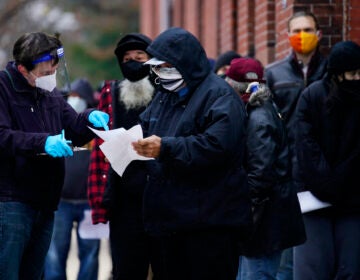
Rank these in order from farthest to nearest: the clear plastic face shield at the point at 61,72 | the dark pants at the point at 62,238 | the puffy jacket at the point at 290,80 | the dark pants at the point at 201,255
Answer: the dark pants at the point at 62,238
the puffy jacket at the point at 290,80
the clear plastic face shield at the point at 61,72
the dark pants at the point at 201,255

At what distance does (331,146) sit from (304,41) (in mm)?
1687

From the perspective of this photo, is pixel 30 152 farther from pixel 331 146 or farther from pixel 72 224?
pixel 72 224

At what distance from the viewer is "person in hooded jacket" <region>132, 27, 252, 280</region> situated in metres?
5.52

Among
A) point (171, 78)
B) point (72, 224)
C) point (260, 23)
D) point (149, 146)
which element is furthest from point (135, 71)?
point (260, 23)

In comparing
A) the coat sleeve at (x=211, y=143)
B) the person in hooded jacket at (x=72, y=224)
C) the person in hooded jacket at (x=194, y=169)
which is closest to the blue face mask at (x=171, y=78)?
the person in hooded jacket at (x=194, y=169)

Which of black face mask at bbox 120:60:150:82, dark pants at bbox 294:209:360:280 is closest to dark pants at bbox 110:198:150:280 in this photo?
black face mask at bbox 120:60:150:82

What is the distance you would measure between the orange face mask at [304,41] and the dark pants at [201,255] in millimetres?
3237

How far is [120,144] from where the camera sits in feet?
18.8

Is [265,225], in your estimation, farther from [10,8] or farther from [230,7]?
[10,8]

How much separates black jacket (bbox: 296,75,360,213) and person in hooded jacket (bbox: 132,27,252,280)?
59.1 inches

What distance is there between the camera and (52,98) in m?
6.44

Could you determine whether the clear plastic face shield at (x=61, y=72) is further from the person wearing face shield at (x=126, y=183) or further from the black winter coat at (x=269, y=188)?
the black winter coat at (x=269, y=188)

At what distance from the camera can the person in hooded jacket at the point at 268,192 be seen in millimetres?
6707

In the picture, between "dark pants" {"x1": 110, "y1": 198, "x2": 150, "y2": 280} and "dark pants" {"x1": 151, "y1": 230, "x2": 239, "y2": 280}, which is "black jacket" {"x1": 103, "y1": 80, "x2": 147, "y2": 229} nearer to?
"dark pants" {"x1": 110, "y1": 198, "x2": 150, "y2": 280}
